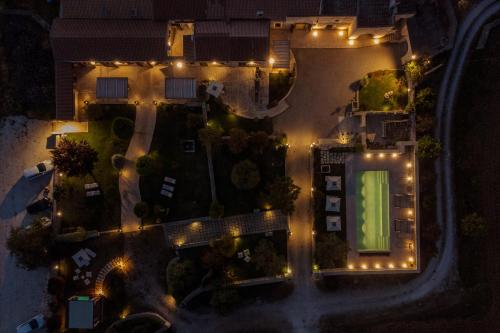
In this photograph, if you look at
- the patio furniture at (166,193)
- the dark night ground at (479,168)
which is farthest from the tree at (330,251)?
the patio furniture at (166,193)

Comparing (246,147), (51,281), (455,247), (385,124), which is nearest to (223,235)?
(246,147)

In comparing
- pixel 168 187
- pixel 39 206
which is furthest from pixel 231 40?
pixel 39 206

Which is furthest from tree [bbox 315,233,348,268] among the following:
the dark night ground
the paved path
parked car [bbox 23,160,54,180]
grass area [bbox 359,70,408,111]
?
parked car [bbox 23,160,54,180]

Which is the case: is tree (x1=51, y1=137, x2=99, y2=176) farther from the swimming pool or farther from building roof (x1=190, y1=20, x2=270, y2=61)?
the swimming pool

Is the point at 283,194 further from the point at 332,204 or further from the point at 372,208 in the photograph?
the point at 372,208

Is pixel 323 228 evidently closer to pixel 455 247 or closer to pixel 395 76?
pixel 455 247

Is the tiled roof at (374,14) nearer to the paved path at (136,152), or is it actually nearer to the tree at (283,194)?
the tree at (283,194)
